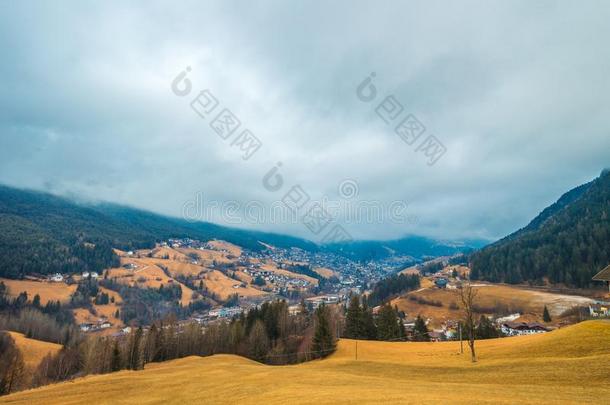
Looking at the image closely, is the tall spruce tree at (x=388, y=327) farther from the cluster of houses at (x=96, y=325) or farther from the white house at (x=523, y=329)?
the cluster of houses at (x=96, y=325)

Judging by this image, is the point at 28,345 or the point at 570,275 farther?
the point at 570,275

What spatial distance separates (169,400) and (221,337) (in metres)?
59.4

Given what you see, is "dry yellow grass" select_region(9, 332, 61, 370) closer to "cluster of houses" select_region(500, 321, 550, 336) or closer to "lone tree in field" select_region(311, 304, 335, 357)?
"lone tree in field" select_region(311, 304, 335, 357)

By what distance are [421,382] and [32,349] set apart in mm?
127168

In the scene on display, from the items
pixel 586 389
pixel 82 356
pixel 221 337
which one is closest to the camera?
pixel 586 389

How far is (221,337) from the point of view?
8644 cm

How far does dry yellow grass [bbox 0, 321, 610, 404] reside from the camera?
72.2 feet

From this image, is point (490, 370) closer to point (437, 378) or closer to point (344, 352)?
point (437, 378)

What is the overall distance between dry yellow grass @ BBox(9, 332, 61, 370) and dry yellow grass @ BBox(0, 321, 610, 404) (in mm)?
80469

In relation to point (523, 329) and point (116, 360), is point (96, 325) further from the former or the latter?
point (523, 329)

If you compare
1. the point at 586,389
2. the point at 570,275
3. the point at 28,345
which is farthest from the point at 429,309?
the point at 28,345

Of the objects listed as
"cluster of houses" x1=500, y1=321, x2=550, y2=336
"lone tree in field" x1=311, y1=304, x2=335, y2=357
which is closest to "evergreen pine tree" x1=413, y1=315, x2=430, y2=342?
"cluster of houses" x1=500, y1=321, x2=550, y2=336

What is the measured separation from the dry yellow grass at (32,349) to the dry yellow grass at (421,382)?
80469 millimetres

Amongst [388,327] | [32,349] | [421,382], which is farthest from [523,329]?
[32,349]
